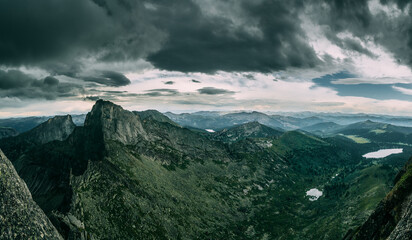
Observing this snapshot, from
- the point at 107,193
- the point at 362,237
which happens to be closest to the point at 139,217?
the point at 107,193

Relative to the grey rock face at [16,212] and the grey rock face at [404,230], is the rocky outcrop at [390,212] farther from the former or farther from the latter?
the grey rock face at [16,212]

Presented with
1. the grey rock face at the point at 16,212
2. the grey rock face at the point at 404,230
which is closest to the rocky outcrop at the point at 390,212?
the grey rock face at the point at 404,230

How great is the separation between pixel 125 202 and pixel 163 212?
1502 inches

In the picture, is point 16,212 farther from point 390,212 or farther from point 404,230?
point 390,212

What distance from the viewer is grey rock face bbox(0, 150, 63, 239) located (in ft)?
182

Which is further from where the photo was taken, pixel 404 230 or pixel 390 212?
pixel 390 212

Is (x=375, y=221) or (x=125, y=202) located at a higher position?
(x=375, y=221)

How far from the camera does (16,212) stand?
5912 cm

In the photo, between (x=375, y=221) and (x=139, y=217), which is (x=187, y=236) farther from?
(x=375, y=221)

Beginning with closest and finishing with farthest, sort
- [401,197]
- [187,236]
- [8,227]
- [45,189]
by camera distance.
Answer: [8,227] → [401,197] → [187,236] → [45,189]

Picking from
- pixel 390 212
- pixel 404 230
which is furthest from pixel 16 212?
pixel 390 212

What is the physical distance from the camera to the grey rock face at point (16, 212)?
55.5m

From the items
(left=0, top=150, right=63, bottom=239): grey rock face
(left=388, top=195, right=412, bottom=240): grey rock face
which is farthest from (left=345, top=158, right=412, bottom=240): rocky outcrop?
(left=0, top=150, right=63, bottom=239): grey rock face

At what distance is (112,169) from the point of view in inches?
7849
